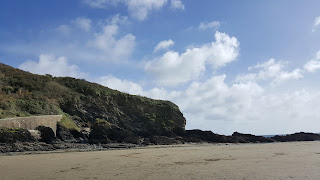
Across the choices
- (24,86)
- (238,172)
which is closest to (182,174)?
(238,172)

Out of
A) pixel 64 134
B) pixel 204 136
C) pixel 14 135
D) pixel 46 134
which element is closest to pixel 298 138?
pixel 204 136

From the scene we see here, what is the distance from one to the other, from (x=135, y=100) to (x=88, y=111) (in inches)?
380

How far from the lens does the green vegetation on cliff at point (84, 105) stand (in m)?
33.8

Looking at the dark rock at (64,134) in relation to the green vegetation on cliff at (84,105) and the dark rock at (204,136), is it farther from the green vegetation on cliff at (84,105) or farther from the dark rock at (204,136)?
the dark rock at (204,136)

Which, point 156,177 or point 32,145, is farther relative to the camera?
point 32,145

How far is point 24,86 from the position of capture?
39219 mm

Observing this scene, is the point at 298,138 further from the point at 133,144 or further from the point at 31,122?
the point at 31,122

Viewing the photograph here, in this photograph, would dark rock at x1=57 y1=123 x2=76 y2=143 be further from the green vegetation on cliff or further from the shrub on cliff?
the shrub on cliff

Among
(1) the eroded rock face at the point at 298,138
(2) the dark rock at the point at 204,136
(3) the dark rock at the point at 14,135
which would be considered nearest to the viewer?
(3) the dark rock at the point at 14,135

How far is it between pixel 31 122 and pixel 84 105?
14.3 metres

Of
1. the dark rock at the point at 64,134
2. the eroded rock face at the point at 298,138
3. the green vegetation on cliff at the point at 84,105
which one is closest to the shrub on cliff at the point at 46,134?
the dark rock at the point at 64,134

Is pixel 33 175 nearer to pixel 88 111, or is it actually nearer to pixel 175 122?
pixel 88 111

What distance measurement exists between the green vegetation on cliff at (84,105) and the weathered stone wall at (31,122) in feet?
4.49

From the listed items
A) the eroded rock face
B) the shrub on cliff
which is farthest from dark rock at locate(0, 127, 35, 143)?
the eroded rock face
